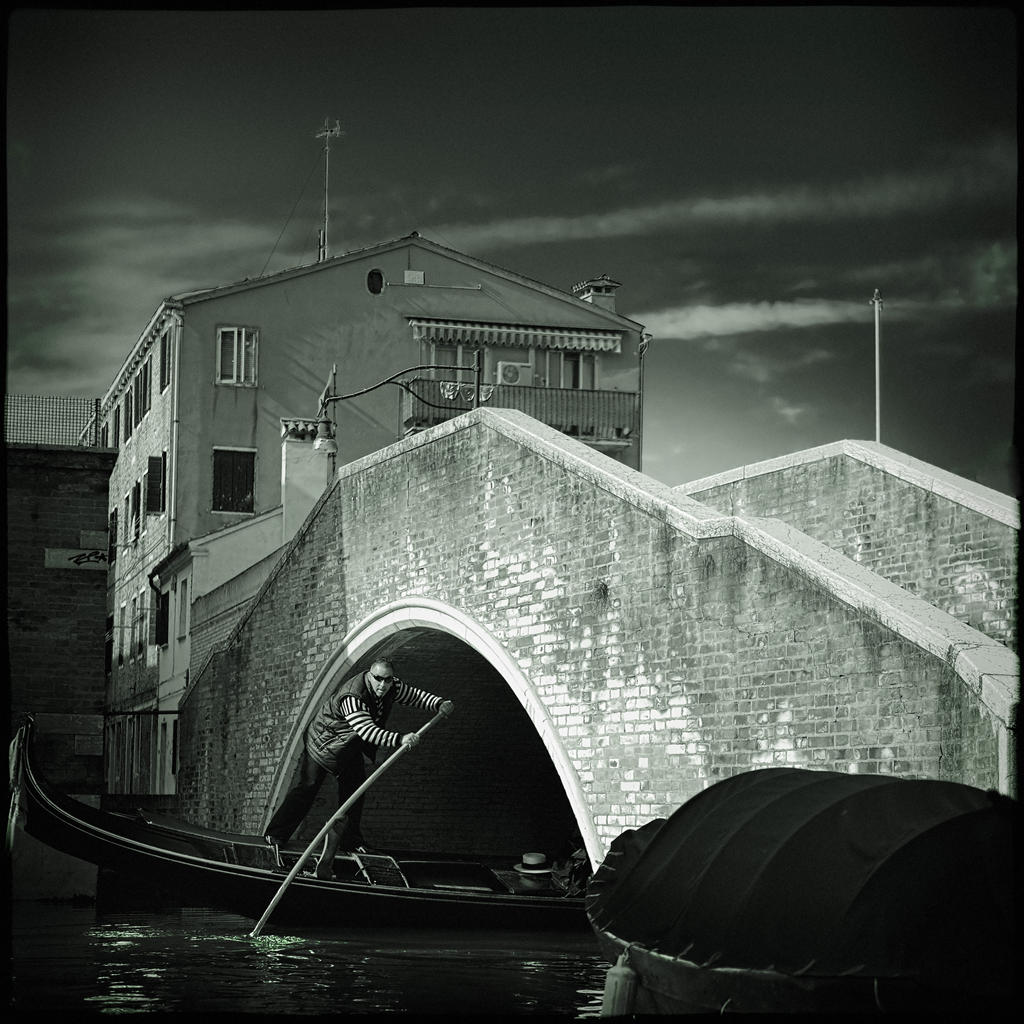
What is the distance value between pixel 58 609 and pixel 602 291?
1097cm

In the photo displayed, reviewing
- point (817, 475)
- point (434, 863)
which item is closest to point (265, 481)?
point (434, 863)

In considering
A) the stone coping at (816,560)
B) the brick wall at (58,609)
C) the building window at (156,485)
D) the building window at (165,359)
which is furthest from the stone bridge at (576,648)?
the building window at (165,359)

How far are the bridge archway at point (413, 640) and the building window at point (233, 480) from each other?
21.4 feet

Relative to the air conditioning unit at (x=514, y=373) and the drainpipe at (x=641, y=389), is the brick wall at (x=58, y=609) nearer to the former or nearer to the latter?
the air conditioning unit at (x=514, y=373)

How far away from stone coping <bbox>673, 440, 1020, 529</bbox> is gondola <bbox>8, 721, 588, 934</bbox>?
2864 millimetres

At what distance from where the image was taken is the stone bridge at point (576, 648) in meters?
7.11

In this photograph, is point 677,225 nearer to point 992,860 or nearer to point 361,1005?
point 361,1005

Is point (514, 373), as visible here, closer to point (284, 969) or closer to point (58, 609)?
point (58, 609)

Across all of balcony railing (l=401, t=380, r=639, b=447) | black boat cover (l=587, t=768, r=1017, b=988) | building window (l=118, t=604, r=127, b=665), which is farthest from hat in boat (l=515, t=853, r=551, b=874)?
building window (l=118, t=604, r=127, b=665)

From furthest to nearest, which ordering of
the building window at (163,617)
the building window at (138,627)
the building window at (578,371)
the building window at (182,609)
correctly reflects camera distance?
the building window at (138,627), the building window at (578,371), the building window at (163,617), the building window at (182,609)

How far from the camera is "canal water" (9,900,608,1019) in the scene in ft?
23.2

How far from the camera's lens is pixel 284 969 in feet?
27.3

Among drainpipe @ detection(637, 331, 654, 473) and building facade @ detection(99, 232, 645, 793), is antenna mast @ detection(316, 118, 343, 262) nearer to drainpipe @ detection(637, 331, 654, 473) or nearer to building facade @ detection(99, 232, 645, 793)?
building facade @ detection(99, 232, 645, 793)

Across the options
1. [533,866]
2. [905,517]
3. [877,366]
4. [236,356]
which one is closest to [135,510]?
[236,356]
